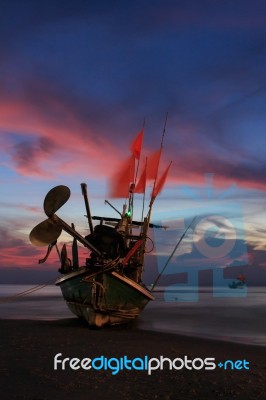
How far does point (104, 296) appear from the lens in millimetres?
19781

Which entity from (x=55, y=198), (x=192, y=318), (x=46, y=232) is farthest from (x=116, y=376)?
(x=192, y=318)

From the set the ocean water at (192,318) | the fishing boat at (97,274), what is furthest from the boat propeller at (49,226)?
the ocean water at (192,318)

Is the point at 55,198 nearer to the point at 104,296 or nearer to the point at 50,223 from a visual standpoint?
the point at 50,223

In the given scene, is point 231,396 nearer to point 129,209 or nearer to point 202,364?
point 202,364

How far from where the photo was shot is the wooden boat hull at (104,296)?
19672mm

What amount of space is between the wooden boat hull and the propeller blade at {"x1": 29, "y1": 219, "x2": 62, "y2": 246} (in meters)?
2.95

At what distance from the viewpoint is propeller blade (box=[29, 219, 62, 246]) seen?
17.9 meters

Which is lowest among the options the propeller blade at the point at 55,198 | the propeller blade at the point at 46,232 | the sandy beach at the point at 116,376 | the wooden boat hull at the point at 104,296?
the sandy beach at the point at 116,376

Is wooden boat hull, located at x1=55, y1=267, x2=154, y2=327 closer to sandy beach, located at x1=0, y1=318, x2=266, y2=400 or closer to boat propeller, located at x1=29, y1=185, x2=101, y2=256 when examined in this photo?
boat propeller, located at x1=29, y1=185, x2=101, y2=256

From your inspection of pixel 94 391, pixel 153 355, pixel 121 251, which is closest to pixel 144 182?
pixel 121 251

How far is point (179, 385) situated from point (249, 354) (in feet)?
21.2

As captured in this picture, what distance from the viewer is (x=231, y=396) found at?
853 centimetres

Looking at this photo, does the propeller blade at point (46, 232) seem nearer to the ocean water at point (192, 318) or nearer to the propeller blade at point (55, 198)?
the propeller blade at point (55, 198)

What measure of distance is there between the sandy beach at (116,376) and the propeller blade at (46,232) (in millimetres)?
4342
